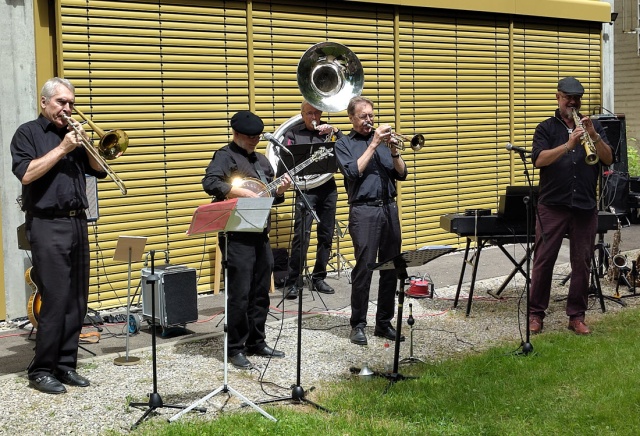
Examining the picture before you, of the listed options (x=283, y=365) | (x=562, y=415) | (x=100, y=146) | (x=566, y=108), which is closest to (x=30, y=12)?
(x=100, y=146)

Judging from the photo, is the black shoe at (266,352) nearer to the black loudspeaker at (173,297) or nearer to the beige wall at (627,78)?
the black loudspeaker at (173,297)

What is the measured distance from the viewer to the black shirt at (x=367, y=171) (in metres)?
7.96

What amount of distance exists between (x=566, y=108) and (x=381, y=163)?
1755mm

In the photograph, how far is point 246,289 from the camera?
7.37m

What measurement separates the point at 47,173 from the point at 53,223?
37cm

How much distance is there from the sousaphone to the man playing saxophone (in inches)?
94.4

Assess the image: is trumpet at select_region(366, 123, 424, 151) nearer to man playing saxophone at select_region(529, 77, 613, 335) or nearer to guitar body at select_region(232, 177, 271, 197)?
man playing saxophone at select_region(529, 77, 613, 335)

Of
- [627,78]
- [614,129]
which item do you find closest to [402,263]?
[614,129]

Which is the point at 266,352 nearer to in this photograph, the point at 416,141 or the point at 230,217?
the point at 230,217

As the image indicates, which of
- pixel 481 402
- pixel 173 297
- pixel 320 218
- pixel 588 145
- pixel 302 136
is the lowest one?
pixel 481 402

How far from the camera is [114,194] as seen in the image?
966cm

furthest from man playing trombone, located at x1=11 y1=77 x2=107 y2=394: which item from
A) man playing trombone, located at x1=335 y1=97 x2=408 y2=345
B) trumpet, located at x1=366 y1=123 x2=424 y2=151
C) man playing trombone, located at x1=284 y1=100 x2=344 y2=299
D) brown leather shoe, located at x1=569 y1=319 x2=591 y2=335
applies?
brown leather shoe, located at x1=569 y1=319 x2=591 y2=335

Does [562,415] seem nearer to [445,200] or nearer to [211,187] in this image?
[211,187]

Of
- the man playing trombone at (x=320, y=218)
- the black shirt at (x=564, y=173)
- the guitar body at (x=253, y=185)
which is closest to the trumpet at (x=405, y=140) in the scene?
the black shirt at (x=564, y=173)
